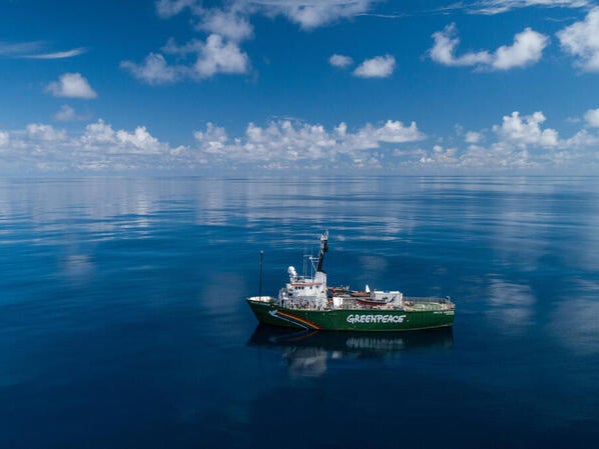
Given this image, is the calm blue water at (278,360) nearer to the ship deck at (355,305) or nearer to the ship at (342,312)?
the ship at (342,312)

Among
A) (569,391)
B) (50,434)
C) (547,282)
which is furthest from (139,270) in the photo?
(547,282)

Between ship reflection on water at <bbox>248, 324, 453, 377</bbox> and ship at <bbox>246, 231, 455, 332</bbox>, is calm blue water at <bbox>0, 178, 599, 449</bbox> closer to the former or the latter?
ship reflection on water at <bbox>248, 324, 453, 377</bbox>

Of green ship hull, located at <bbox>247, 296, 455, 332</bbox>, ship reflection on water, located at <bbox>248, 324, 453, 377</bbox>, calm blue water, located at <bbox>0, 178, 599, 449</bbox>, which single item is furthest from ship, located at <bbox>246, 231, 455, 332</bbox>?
calm blue water, located at <bbox>0, 178, 599, 449</bbox>

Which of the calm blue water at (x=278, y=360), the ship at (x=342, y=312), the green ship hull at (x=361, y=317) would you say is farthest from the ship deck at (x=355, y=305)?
the calm blue water at (x=278, y=360)

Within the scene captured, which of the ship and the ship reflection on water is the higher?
the ship

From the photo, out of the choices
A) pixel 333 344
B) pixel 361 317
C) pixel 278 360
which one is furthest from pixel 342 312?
pixel 278 360

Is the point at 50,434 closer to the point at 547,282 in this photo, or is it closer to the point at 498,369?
the point at 498,369

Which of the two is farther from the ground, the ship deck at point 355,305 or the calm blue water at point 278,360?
the ship deck at point 355,305
